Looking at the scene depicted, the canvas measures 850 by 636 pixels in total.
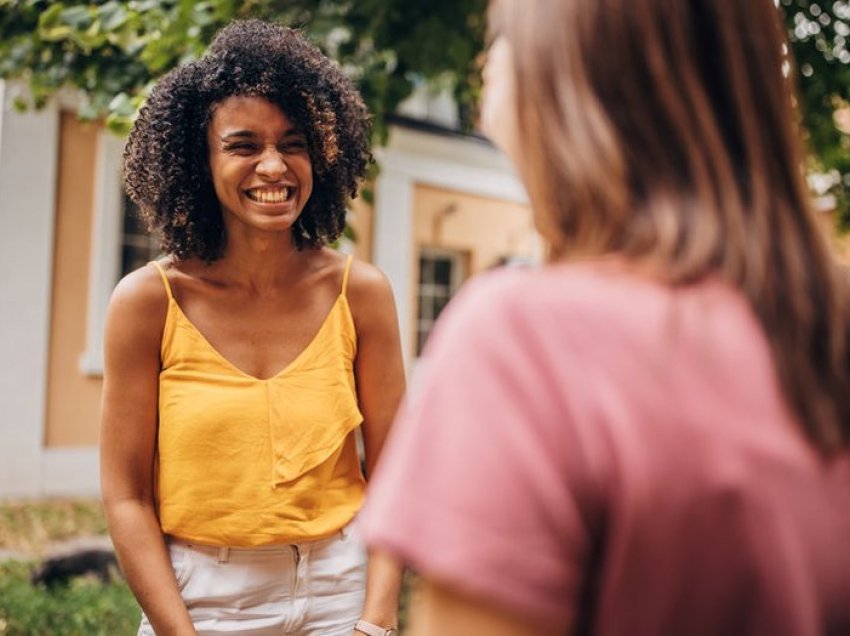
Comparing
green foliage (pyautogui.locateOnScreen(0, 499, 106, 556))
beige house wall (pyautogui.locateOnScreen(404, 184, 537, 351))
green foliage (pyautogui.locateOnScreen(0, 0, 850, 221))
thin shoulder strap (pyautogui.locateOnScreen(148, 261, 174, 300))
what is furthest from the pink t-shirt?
beige house wall (pyautogui.locateOnScreen(404, 184, 537, 351))

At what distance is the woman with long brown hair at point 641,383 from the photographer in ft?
2.75

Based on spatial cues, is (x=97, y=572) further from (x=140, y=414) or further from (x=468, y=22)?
(x=140, y=414)

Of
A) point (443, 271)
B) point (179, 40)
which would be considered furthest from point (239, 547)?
point (443, 271)

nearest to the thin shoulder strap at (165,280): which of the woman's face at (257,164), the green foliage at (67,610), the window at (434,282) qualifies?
the woman's face at (257,164)

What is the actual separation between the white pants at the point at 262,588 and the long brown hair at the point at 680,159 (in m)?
1.32

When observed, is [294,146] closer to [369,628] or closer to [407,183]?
[369,628]

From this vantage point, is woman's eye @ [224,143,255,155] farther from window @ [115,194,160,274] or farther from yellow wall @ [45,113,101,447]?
window @ [115,194,160,274]

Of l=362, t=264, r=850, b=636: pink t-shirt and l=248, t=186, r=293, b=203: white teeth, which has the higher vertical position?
l=248, t=186, r=293, b=203: white teeth

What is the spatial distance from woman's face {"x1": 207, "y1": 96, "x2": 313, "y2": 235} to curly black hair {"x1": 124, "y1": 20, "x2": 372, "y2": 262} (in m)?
0.04

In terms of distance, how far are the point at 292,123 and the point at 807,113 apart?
17.8 ft

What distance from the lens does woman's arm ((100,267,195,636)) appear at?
2047mm

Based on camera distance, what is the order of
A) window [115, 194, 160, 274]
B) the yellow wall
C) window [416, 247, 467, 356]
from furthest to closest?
window [416, 247, 467, 356]
window [115, 194, 160, 274]
the yellow wall

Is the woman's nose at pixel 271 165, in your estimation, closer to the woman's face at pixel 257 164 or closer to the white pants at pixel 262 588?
the woman's face at pixel 257 164

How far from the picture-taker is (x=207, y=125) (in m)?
A: 2.33
